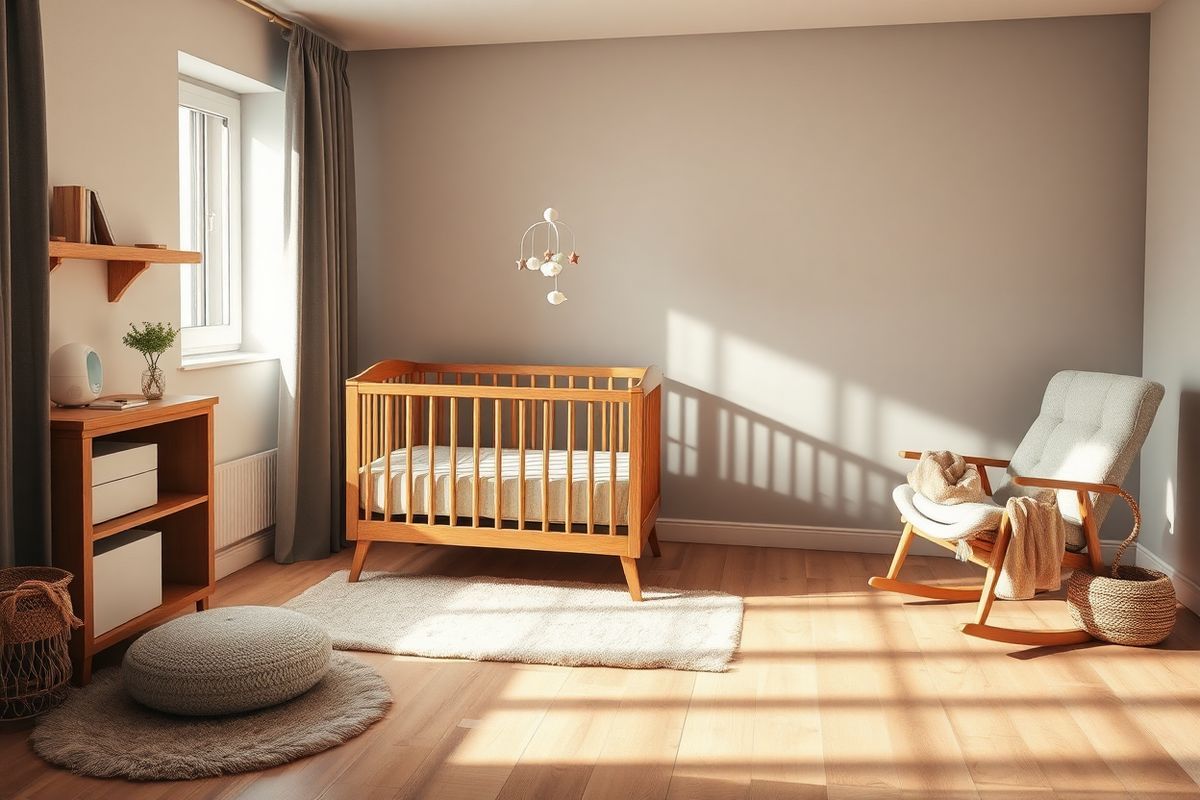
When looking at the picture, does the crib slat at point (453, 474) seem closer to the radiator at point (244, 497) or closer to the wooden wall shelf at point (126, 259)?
the radiator at point (244, 497)

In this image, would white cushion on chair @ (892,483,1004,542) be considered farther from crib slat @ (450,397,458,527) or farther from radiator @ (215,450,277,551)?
radiator @ (215,450,277,551)

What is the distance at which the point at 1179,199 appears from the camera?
3500 mm

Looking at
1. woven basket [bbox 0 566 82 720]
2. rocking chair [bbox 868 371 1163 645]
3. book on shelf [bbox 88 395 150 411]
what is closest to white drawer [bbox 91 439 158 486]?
book on shelf [bbox 88 395 150 411]

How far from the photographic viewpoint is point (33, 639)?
234cm

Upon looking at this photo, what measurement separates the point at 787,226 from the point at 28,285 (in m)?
2.83

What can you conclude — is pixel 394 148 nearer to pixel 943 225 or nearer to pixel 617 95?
pixel 617 95

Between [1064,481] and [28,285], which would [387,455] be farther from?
[1064,481]

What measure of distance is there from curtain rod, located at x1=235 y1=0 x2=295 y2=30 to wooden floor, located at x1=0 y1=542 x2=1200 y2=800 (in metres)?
2.43

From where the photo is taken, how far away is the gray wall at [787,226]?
392cm

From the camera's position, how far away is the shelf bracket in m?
3.06

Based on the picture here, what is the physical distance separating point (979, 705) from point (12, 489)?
2586mm

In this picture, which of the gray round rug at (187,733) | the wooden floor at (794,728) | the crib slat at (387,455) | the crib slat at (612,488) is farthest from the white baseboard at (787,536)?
the gray round rug at (187,733)

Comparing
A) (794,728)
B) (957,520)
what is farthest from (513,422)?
(794,728)

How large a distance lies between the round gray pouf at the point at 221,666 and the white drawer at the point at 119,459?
473mm
